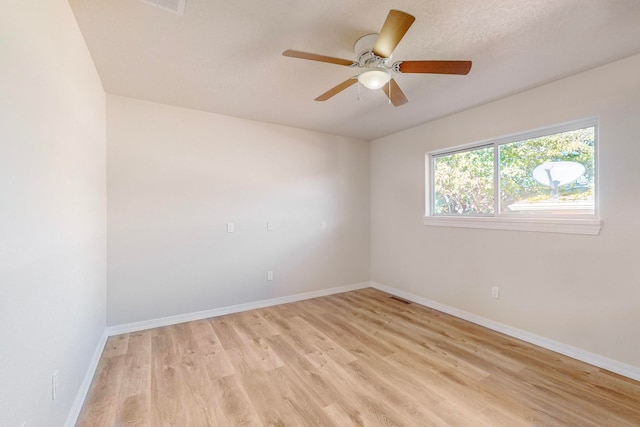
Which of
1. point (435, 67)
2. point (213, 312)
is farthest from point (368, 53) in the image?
point (213, 312)

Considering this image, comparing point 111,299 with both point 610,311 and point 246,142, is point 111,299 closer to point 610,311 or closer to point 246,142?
point 246,142

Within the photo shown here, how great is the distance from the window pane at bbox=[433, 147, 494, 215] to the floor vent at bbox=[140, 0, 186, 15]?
10.2 ft

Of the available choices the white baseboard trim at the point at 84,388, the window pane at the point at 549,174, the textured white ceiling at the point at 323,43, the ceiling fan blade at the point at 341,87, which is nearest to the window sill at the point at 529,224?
the window pane at the point at 549,174

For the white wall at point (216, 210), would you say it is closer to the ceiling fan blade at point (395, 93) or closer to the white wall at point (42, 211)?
the white wall at point (42, 211)

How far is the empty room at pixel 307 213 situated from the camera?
1.48m

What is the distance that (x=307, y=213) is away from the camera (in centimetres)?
394

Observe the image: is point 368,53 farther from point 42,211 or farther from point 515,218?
point 515,218

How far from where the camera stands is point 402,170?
395cm

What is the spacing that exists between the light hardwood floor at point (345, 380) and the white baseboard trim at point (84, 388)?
4 centimetres

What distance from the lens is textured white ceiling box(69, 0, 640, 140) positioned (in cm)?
159

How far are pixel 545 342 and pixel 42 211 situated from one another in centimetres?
378

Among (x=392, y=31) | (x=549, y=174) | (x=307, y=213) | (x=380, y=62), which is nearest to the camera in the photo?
(x=392, y=31)

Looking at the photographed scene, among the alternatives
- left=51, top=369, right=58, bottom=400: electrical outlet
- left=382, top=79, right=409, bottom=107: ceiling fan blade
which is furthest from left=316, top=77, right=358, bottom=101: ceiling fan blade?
left=51, top=369, right=58, bottom=400: electrical outlet

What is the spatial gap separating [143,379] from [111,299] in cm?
111
